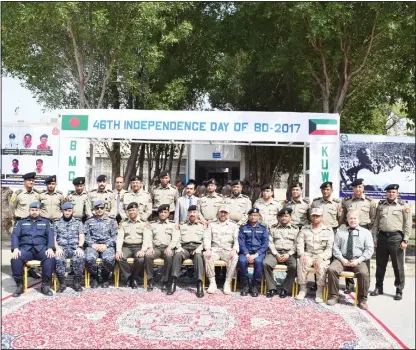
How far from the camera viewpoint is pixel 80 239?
665cm

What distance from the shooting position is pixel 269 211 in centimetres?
723

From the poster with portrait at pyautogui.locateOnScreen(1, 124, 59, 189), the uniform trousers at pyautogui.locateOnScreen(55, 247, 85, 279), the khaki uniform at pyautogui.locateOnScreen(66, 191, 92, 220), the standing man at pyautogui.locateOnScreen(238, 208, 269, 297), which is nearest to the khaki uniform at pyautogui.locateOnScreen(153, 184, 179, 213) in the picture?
the khaki uniform at pyautogui.locateOnScreen(66, 191, 92, 220)

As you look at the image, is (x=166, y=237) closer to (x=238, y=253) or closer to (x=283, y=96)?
(x=238, y=253)

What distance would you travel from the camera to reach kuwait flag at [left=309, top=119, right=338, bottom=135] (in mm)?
8214

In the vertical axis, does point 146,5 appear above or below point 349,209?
above

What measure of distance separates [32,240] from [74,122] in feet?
9.13

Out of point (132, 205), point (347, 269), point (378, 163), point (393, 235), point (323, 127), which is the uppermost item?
point (323, 127)

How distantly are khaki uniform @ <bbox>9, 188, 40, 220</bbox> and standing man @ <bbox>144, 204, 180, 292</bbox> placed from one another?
2.08 meters

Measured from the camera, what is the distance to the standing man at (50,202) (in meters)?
7.43

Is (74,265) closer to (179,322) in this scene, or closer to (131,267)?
(131,267)

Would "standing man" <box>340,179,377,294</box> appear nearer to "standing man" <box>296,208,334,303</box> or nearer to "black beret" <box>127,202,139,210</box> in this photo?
"standing man" <box>296,208,334,303</box>

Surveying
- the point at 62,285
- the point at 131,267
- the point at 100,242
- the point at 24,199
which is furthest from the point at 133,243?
the point at 24,199

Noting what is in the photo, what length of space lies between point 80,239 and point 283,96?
1305 centimetres

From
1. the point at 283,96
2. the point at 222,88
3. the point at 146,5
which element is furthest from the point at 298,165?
the point at 146,5
